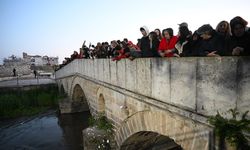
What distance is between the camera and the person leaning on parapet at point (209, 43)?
13.1ft

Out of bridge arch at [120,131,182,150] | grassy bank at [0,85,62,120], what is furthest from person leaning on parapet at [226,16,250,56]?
grassy bank at [0,85,62,120]

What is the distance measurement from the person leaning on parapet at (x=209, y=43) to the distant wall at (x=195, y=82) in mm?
239

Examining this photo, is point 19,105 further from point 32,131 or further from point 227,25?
point 227,25

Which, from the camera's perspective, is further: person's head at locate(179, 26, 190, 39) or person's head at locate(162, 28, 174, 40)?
person's head at locate(162, 28, 174, 40)

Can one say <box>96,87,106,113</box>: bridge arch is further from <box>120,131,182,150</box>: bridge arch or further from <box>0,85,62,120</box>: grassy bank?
<box>0,85,62,120</box>: grassy bank

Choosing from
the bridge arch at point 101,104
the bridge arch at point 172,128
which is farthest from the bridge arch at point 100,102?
the bridge arch at point 172,128

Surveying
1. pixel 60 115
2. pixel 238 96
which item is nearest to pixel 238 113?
pixel 238 96

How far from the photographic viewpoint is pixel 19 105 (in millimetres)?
21875

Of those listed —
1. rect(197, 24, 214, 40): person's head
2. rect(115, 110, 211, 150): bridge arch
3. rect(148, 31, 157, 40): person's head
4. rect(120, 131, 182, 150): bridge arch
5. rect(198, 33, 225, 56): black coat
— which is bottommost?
rect(120, 131, 182, 150): bridge arch

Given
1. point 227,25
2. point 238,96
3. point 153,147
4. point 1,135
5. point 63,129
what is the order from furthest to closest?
1. point 63,129
2. point 1,135
3. point 153,147
4. point 227,25
5. point 238,96

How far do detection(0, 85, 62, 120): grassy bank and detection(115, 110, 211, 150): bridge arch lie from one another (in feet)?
53.3

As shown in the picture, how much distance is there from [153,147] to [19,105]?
16754 mm

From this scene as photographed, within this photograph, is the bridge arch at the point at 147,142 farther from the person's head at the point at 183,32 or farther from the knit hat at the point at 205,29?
→ the knit hat at the point at 205,29

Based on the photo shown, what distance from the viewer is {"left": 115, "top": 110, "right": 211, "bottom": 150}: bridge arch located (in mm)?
4133
